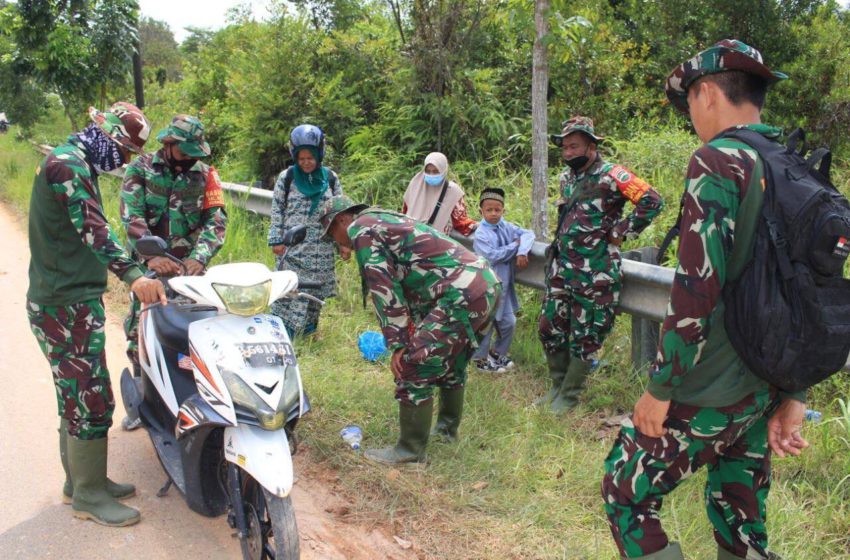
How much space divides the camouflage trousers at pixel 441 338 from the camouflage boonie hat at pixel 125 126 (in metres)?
1.68

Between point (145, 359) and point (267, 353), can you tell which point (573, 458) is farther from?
point (145, 359)

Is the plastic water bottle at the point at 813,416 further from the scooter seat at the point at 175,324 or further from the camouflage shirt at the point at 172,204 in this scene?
the camouflage shirt at the point at 172,204

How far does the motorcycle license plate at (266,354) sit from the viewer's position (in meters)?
3.03

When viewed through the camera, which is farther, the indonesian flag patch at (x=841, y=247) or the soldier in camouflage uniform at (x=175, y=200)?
the soldier in camouflage uniform at (x=175, y=200)

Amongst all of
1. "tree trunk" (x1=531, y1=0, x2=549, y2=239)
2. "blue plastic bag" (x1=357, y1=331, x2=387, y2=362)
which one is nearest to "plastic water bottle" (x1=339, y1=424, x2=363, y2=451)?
"blue plastic bag" (x1=357, y1=331, x2=387, y2=362)

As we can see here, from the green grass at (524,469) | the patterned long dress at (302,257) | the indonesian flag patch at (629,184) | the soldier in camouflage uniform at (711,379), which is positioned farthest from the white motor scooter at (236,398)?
the indonesian flag patch at (629,184)

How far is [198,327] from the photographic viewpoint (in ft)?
10.6

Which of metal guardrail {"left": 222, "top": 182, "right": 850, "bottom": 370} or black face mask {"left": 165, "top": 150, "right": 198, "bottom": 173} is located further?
black face mask {"left": 165, "top": 150, "right": 198, "bottom": 173}

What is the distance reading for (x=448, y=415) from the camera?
4387 millimetres

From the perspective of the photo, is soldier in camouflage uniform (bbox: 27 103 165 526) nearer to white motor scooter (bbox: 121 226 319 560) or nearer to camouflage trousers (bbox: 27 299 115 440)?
camouflage trousers (bbox: 27 299 115 440)

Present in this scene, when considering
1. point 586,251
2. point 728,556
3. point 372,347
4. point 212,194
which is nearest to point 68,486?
point 212,194

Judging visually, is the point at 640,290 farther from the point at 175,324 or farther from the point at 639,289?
the point at 175,324

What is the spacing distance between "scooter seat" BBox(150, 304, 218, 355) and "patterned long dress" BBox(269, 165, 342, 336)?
189 centimetres

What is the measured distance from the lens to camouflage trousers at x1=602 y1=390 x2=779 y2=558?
232 centimetres
